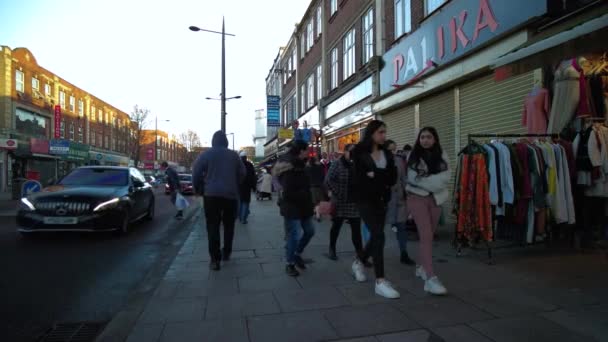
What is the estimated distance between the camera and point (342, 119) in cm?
1794

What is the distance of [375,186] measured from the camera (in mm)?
4109

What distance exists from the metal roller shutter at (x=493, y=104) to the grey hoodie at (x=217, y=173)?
4922 mm

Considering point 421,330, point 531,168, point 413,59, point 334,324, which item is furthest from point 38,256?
point 413,59

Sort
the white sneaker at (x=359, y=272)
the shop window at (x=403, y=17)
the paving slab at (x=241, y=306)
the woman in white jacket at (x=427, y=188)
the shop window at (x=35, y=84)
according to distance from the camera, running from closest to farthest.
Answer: the paving slab at (x=241, y=306)
the woman in white jacket at (x=427, y=188)
the white sneaker at (x=359, y=272)
the shop window at (x=403, y=17)
the shop window at (x=35, y=84)

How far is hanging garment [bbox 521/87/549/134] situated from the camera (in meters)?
6.22

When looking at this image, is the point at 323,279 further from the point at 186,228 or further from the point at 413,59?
the point at 413,59

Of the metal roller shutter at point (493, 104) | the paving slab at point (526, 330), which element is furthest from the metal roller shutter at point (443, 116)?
the paving slab at point (526, 330)

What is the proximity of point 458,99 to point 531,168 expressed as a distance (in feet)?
14.9

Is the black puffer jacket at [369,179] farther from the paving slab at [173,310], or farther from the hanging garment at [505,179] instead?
the paving slab at [173,310]

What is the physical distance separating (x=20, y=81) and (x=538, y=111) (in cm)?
3719

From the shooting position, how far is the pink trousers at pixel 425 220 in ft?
13.9

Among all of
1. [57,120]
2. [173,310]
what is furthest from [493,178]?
[57,120]

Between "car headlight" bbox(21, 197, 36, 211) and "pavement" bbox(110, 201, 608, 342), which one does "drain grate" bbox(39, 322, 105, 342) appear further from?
"car headlight" bbox(21, 197, 36, 211)

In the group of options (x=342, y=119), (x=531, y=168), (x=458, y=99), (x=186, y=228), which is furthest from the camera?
(x=342, y=119)
